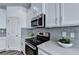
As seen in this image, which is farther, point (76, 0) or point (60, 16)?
point (60, 16)

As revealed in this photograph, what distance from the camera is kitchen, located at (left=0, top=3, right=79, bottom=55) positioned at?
128 centimetres

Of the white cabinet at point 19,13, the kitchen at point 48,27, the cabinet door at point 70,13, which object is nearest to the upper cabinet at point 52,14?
the kitchen at point 48,27

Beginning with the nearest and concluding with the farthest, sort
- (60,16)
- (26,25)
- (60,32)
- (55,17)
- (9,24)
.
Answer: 1. (60,16)
2. (55,17)
3. (60,32)
4. (9,24)
5. (26,25)

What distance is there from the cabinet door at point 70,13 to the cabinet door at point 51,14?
18 centimetres

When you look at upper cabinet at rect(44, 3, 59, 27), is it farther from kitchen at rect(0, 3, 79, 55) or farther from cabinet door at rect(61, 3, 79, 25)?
cabinet door at rect(61, 3, 79, 25)

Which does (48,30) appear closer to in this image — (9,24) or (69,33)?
(69,33)

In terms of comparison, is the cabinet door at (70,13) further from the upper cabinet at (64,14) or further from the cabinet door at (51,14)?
the cabinet door at (51,14)

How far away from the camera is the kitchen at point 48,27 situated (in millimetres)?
1275

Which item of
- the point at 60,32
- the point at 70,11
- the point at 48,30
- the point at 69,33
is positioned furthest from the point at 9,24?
the point at 70,11

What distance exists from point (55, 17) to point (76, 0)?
40 centimetres

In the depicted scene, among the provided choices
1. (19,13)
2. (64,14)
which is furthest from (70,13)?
(19,13)

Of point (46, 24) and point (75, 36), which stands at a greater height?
point (46, 24)

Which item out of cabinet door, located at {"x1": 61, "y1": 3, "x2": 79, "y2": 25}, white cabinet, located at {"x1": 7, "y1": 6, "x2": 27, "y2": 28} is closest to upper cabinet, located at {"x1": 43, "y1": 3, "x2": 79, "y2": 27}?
cabinet door, located at {"x1": 61, "y1": 3, "x2": 79, "y2": 25}

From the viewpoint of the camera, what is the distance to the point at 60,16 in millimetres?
1370
